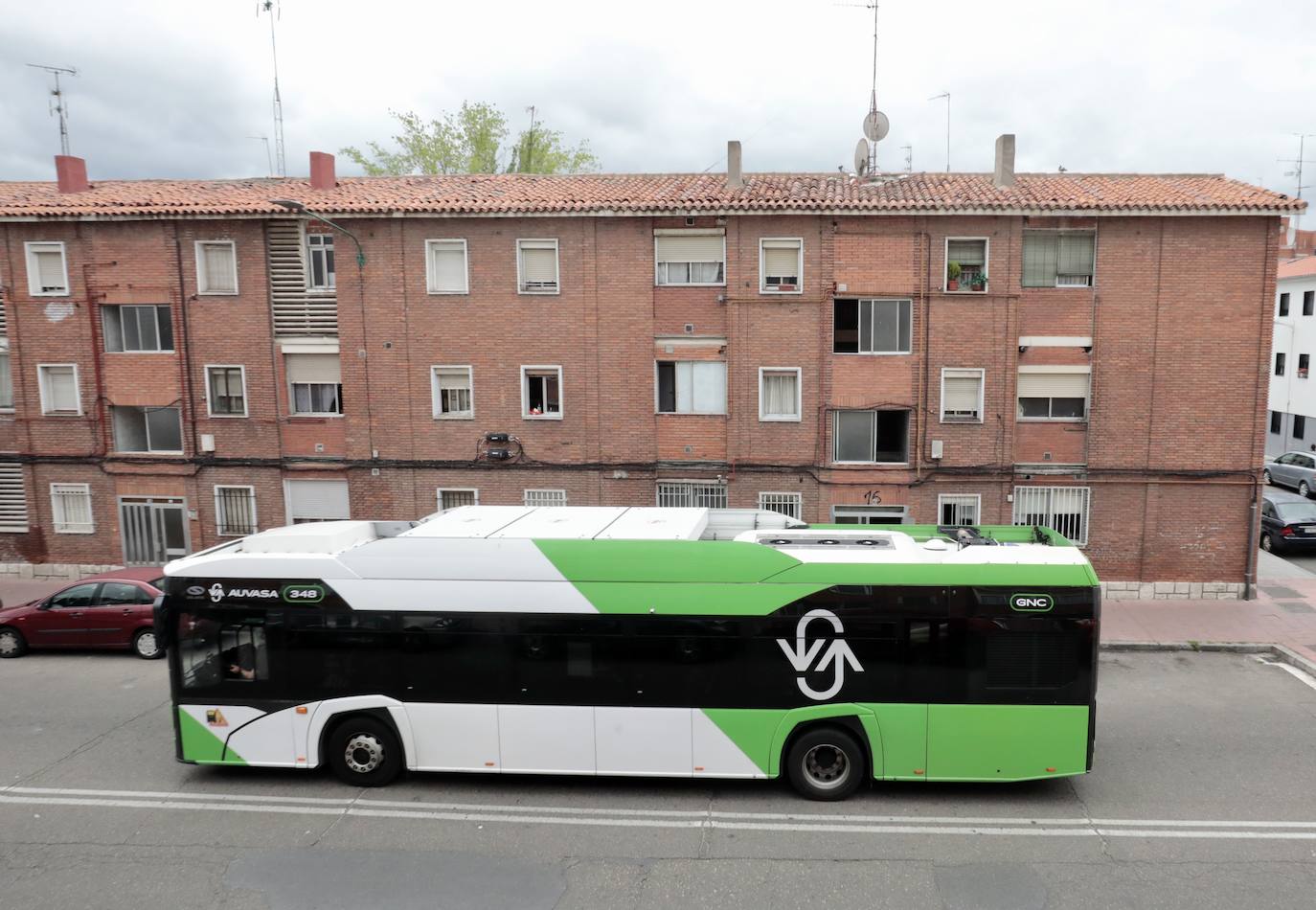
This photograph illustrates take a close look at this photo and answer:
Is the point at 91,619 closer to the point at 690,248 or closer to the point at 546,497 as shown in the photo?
the point at 546,497

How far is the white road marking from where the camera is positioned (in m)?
8.30

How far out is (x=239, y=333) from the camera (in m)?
18.0

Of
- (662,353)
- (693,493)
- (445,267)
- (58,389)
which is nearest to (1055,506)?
(693,493)

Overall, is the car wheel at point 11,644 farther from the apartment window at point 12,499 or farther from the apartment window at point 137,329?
the apartment window at point 137,329

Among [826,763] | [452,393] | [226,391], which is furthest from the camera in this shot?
[226,391]

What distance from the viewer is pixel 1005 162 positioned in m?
17.2

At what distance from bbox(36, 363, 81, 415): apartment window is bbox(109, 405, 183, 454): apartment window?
0.91m

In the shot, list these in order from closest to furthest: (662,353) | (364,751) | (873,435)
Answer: (364,751), (873,435), (662,353)

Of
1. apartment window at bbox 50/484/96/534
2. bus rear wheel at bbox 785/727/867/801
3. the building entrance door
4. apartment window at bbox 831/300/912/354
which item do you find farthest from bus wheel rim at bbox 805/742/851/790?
apartment window at bbox 50/484/96/534

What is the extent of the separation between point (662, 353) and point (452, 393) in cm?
440

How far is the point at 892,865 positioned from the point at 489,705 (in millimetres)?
→ 4155

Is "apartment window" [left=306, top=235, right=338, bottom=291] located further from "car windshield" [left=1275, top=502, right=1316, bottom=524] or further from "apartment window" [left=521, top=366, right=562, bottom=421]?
"car windshield" [left=1275, top=502, right=1316, bottom=524]

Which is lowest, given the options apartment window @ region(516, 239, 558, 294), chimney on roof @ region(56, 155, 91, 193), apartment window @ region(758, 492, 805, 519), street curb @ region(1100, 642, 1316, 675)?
street curb @ region(1100, 642, 1316, 675)

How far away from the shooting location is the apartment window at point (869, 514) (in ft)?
56.1
